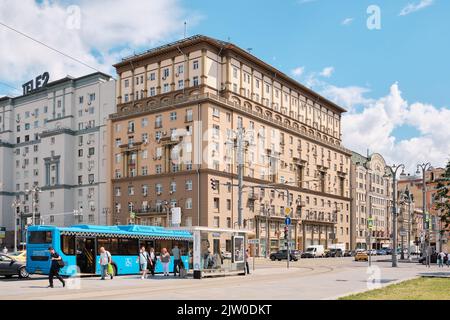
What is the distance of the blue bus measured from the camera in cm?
2831

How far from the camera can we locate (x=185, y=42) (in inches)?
3167

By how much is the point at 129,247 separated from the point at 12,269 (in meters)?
6.33

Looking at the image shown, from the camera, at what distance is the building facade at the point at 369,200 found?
122m

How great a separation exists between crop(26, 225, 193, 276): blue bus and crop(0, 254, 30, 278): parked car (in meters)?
0.53

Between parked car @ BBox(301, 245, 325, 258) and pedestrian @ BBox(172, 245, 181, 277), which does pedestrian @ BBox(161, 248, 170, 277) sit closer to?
pedestrian @ BBox(172, 245, 181, 277)

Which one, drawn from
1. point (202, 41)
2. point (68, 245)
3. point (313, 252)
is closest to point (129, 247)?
point (68, 245)

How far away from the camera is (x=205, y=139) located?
76.8m

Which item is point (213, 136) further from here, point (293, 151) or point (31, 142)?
point (31, 142)

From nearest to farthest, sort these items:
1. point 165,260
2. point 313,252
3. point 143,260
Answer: point 143,260, point 165,260, point 313,252

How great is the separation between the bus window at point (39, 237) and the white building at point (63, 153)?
58225mm

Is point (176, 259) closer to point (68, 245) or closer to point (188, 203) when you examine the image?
point (68, 245)

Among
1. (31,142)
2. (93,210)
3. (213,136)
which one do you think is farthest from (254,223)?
(31,142)

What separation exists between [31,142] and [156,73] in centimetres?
3342

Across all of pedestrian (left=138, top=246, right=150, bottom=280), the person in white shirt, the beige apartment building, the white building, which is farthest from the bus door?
the white building
